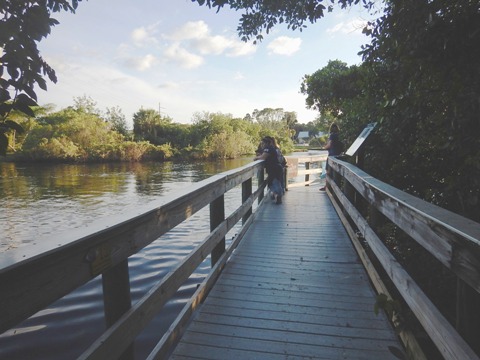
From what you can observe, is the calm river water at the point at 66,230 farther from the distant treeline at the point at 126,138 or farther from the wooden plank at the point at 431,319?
the distant treeline at the point at 126,138

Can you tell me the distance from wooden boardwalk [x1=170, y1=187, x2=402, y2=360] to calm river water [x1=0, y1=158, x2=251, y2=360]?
113cm

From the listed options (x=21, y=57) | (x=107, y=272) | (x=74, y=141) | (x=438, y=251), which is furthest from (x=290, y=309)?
(x=74, y=141)

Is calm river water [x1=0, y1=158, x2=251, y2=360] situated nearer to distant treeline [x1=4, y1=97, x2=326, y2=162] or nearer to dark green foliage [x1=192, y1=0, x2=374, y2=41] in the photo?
dark green foliage [x1=192, y1=0, x2=374, y2=41]

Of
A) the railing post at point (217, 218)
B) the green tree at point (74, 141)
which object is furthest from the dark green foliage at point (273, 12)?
the green tree at point (74, 141)

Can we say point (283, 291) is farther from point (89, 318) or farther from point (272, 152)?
point (272, 152)

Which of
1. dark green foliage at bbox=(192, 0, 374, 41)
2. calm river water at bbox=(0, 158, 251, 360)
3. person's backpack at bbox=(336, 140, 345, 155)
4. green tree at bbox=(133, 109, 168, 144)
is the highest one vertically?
green tree at bbox=(133, 109, 168, 144)

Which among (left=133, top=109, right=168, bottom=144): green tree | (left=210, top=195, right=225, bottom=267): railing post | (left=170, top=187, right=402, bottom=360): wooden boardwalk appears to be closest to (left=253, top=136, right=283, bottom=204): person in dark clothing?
(left=170, top=187, right=402, bottom=360): wooden boardwalk

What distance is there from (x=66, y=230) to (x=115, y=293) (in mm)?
431

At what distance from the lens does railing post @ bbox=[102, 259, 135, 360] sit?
1.52 m

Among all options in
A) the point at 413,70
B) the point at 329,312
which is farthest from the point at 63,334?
the point at 413,70

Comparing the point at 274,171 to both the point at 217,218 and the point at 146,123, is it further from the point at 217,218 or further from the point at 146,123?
the point at 146,123

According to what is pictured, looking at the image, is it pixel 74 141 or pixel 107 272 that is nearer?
pixel 107 272

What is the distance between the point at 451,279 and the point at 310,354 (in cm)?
174

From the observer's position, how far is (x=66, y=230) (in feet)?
4.28
